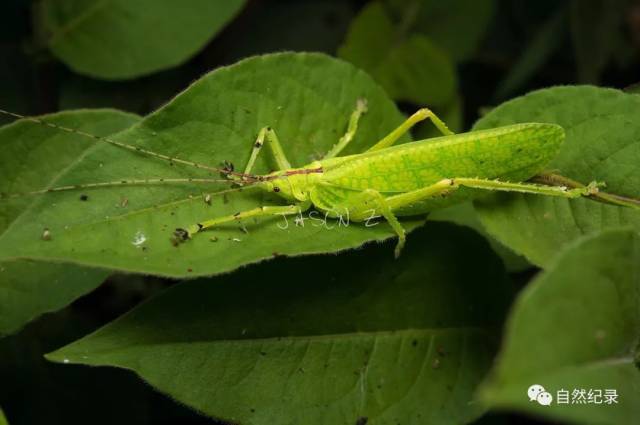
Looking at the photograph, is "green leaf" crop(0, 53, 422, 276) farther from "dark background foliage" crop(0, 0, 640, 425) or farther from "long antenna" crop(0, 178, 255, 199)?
"dark background foliage" crop(0, 0, 640, 425)

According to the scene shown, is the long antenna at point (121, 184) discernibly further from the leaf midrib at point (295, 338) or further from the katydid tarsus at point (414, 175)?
the leaf midrib at point (295, 338)

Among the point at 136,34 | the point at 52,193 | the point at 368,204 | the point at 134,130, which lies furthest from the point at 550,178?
the point at 136,34

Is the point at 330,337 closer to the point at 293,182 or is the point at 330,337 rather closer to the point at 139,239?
the point at 293,182

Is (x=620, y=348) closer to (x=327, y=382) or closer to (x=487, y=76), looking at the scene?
(x=327, y=382)

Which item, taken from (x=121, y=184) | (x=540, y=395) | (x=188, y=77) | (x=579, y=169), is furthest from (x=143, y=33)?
(x=540, y=395)

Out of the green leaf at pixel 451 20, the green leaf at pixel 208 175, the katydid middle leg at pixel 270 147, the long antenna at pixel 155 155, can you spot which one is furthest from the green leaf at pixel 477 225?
the green leaf at pixel 451 20

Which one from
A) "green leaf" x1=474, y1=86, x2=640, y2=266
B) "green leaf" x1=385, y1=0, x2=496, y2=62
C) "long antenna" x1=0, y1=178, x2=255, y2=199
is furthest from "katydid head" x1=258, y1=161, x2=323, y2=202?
"green leaf" x1=385, y1=0, x2=496, y2=62
